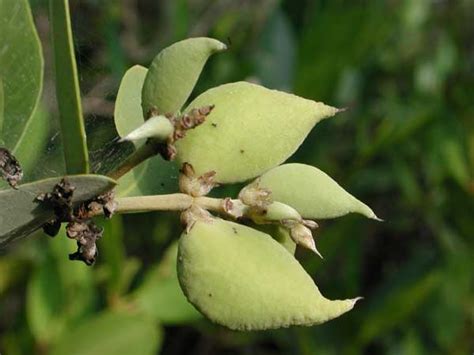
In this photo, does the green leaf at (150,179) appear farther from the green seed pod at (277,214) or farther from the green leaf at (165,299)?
the green leaf at (165,299)

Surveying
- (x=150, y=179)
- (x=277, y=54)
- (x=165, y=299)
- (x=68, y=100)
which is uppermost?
(x=68, y=100)

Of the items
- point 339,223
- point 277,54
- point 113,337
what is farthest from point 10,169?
point 277,54

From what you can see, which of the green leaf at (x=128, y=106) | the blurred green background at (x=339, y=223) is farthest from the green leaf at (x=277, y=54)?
the green leaf at (x=128, y=106)

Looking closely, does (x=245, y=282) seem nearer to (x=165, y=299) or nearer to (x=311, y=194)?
(x=311, y=194)

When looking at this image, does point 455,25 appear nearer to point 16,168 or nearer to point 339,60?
point 339,60

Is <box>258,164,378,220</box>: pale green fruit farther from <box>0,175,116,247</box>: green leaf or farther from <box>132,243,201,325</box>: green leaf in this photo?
<box>132,243,201,325</box>: green leaf

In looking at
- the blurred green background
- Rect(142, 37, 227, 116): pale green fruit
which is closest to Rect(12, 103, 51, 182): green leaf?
Rect(142, 37, 227, 116): pale green fruit
